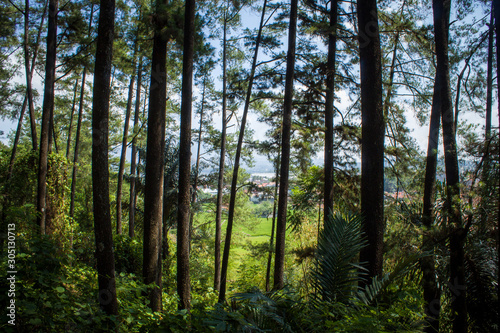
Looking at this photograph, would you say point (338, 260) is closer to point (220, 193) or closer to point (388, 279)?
point (388, 279)

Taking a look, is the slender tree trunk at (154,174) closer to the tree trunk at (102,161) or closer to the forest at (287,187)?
the forest at (287,187)

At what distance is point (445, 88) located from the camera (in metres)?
5.39

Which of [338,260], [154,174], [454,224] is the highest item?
[154,174]

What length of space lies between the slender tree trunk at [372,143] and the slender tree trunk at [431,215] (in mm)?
1212

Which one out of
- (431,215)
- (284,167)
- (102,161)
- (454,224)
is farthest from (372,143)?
(102,161)

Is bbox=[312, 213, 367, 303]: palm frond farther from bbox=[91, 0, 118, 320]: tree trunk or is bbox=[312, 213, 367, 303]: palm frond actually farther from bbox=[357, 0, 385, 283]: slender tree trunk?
bbox=[91, 0, 118, 320]: tree trunk

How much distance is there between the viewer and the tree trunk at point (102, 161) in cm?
405

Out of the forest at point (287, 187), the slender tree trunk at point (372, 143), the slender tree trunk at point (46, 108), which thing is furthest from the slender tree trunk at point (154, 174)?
the slender tree trunk at point (372, 143)

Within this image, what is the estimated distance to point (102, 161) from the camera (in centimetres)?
418

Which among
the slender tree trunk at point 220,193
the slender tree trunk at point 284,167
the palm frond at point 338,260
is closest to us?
the palm frond at point 338,260

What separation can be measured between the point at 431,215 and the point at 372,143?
2.27m

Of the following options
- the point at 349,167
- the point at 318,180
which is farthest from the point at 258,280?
the point at 349,167

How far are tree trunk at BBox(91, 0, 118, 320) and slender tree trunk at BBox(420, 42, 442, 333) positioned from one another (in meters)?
5.15

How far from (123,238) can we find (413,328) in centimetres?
1008
